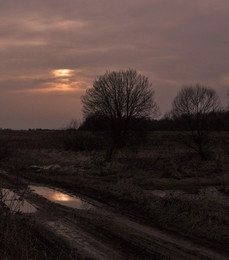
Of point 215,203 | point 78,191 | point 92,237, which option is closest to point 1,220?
point 92,237

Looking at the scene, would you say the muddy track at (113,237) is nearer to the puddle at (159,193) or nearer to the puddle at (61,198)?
the puddle at (61,198)

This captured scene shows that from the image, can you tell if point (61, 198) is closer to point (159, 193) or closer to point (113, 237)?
point (159, 193)

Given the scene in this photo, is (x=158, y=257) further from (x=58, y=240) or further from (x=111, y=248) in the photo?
(x=58, y=240)

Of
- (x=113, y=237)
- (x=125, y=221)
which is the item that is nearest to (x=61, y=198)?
(x=125, y=221)

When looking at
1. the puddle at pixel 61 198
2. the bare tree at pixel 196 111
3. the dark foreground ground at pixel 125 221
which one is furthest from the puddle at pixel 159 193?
the bare tree at pixel 196 111

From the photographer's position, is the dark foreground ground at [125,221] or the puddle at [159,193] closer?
the dark foreground ground at [125,221]

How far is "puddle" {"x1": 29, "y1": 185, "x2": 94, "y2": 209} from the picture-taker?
38.5ft

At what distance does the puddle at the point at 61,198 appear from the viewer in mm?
11742

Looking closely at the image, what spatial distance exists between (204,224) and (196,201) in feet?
8.66

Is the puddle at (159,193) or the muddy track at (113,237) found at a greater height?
the puddle at (159,193)

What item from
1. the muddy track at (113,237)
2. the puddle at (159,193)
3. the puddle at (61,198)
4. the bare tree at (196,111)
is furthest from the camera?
the bare tree at (196,111)

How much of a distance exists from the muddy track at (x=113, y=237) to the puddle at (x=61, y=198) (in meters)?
0.92

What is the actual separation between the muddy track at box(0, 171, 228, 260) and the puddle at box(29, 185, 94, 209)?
92 cm

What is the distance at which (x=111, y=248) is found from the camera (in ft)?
24.0
